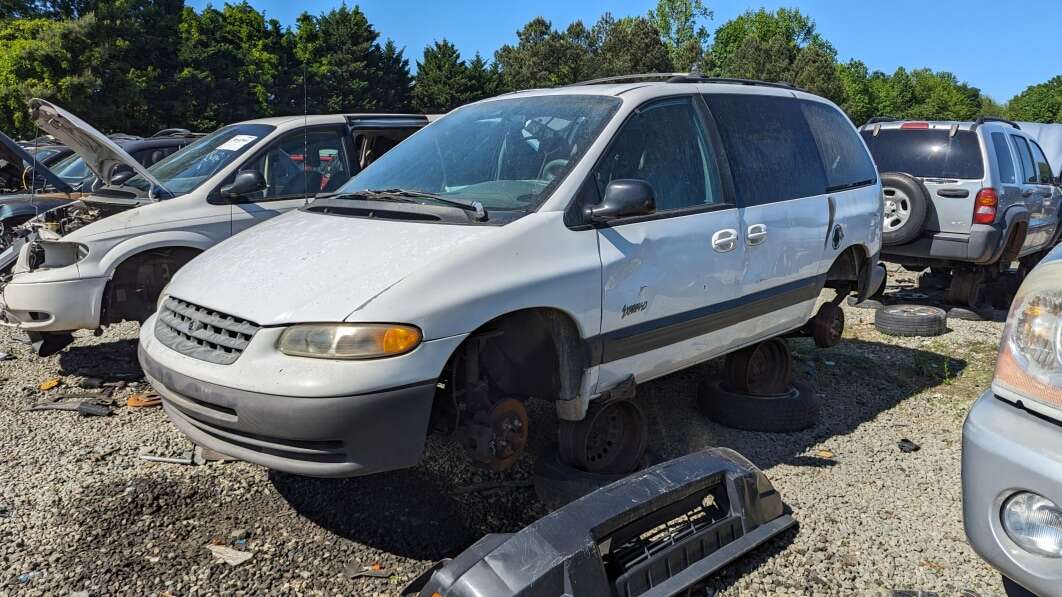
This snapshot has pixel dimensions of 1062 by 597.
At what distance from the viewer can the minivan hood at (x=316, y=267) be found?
2918 mm

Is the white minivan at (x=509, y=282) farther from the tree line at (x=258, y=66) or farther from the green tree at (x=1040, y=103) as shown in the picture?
the green tree at (x=1040, y=103)

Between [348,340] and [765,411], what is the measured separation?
2.83 metres

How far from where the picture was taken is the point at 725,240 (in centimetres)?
399

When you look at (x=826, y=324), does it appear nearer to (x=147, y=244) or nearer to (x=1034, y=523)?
(x=1034, y=523)

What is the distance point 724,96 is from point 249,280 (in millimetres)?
2732

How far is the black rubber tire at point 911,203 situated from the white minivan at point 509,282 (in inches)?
157

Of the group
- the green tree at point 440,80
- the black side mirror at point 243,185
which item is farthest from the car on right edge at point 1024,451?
the green tree at point 440,80

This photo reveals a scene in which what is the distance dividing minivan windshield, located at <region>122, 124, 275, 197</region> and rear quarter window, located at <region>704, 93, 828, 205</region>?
Result: 361cm

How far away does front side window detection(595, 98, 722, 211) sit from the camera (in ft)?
12.2

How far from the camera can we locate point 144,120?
3475 cm

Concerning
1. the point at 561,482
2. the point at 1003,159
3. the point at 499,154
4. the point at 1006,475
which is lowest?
the point at 561,482

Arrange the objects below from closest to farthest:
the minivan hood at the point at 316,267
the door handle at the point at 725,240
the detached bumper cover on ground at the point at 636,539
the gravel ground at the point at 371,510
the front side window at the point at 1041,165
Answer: the detached bumper cover on ground at the point at 636,539, the minivan hood at the point at 316,267, the gravel ground at the point at 371,510, the door handle at the point at 725,240, the front side window at the point at 1041,165

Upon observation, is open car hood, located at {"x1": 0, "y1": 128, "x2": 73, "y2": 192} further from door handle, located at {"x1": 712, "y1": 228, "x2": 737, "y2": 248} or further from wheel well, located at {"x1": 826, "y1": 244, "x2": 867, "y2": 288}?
wheel well, located at {"x1": 826, "y1": 244, "x2": 867, "y2": 288}

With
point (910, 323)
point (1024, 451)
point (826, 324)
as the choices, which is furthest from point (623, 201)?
point (910, 323)
